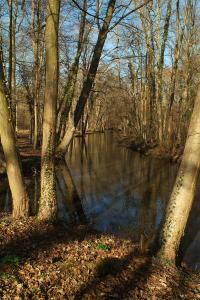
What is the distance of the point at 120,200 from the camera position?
12.5 m

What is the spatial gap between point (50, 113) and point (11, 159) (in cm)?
149

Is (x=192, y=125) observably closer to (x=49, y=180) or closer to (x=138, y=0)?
(x=49, y=180)

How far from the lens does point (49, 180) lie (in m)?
8.15

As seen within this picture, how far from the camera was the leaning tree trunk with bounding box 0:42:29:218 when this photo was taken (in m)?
7.40

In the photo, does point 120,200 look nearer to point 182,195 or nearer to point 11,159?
point 11,159

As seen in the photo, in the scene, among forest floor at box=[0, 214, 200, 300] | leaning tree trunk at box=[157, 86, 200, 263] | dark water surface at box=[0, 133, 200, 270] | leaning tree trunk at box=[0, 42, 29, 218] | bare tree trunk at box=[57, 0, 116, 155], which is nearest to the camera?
forest floor at box=[0, 214, 200, 300]

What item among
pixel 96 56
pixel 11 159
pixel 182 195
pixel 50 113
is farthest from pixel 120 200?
pixel 182 195

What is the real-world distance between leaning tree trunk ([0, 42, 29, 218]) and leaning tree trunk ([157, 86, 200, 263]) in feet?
11.6

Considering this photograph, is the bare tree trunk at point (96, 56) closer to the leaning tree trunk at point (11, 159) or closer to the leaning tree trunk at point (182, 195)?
the leaning tree trunk at point (11, 159)

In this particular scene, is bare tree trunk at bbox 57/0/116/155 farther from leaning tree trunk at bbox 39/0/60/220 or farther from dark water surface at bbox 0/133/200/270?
dark water surface at bbox 0/133/200/270

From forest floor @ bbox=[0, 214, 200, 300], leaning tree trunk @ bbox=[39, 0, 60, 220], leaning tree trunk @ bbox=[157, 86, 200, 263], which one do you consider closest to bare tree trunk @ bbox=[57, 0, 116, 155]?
leaning tree trunk @ bbox=[39, 0, 60, 220]

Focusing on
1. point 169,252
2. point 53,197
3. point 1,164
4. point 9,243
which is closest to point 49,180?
point 53,197

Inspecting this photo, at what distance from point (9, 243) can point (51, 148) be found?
9.39 feet

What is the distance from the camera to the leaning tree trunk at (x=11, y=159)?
740 centimetres
